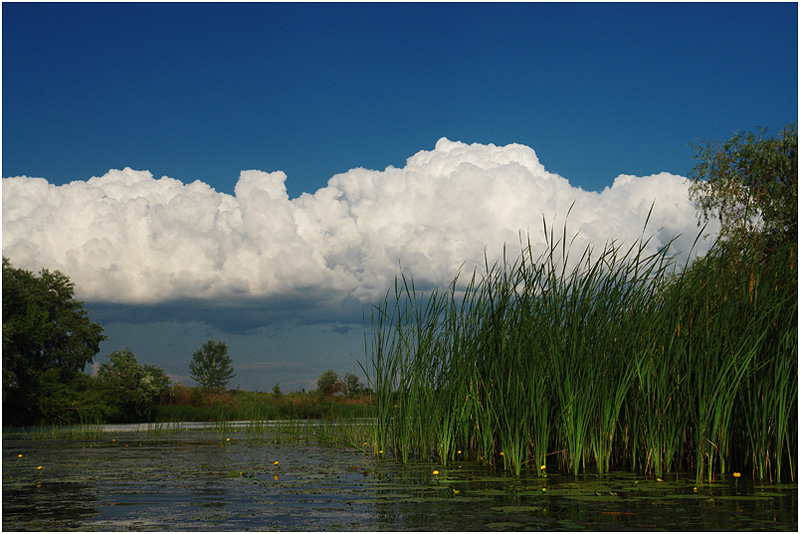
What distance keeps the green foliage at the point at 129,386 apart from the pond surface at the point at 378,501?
22.2m

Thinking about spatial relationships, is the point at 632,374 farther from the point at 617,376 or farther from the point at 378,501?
the point at 378,501

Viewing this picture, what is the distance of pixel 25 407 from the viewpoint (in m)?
26.7

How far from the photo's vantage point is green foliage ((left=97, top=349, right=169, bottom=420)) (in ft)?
93.5

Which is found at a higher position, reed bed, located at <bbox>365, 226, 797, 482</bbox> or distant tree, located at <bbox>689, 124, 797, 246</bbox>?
distant tree, located at <bbox>689, 124, 797, 246</bbox>

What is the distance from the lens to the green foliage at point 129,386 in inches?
1122

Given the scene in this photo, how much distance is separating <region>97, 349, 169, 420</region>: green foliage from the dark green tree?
73.8 inches

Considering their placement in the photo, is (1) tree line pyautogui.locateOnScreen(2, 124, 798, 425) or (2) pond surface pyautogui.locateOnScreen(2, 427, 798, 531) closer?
(2) pond surface pyautogui.locateOnScreen(2, 427, 798, 531)

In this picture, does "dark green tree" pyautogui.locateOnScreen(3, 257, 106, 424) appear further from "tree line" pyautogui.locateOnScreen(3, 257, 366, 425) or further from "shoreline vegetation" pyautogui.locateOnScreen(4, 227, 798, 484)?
"shoreline vegetation" pyautogui.locateOnScreen(4, 227, 798, 484)

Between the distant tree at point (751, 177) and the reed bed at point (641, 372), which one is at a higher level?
the distant tree at point (751, 177)

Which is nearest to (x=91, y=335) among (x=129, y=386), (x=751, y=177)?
(x=129, y=386)

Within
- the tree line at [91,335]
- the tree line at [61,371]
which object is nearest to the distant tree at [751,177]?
the tree line at [91,335]

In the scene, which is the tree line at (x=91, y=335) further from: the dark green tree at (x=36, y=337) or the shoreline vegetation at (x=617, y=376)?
the shoreline vegetation at (x=617, y=376)

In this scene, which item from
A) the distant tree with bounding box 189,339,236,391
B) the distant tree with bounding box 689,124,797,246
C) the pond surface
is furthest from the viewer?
the distant tree with bounding box 189,339,236,391

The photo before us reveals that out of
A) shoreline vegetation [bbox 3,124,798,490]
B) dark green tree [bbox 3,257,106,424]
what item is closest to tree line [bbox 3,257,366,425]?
dark green tree [bbox 3,257,106,424]
